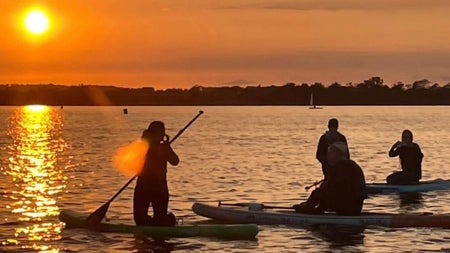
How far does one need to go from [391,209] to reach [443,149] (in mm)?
36234

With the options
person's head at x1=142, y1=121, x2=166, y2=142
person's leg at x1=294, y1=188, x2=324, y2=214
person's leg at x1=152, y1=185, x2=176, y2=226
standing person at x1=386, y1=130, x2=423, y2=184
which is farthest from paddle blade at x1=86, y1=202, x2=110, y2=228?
standing person at x1=386, y1=130, x2=423, y2=184

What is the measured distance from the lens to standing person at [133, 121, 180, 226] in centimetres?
1752

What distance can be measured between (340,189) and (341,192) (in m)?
0.12

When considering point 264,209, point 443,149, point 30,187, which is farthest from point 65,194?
point 443,149

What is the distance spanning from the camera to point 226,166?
4347 centimetres

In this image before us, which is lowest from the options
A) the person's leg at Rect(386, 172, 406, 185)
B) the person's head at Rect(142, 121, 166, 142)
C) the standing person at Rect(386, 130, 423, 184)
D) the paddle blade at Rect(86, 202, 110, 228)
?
the paddle blade at Rect(86, 202, 110, 228)

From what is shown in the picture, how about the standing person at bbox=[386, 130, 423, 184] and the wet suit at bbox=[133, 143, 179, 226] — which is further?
the standing person at bbox=[386, 130, 423, 184]

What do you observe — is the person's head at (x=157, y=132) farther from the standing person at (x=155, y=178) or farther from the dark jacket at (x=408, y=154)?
the dark jacket at (x=408, y=154)

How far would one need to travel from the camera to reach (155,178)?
17.8 meters

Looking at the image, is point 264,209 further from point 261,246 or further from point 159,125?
point 159,125

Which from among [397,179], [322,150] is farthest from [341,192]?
[397,179]

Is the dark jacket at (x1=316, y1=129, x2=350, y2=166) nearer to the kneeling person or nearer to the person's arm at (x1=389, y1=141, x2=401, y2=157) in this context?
the kneeling person

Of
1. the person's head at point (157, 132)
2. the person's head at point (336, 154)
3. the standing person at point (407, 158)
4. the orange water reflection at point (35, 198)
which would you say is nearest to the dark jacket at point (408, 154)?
the standing person at point (407, 158)

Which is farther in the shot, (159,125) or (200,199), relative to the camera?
(200,199)
